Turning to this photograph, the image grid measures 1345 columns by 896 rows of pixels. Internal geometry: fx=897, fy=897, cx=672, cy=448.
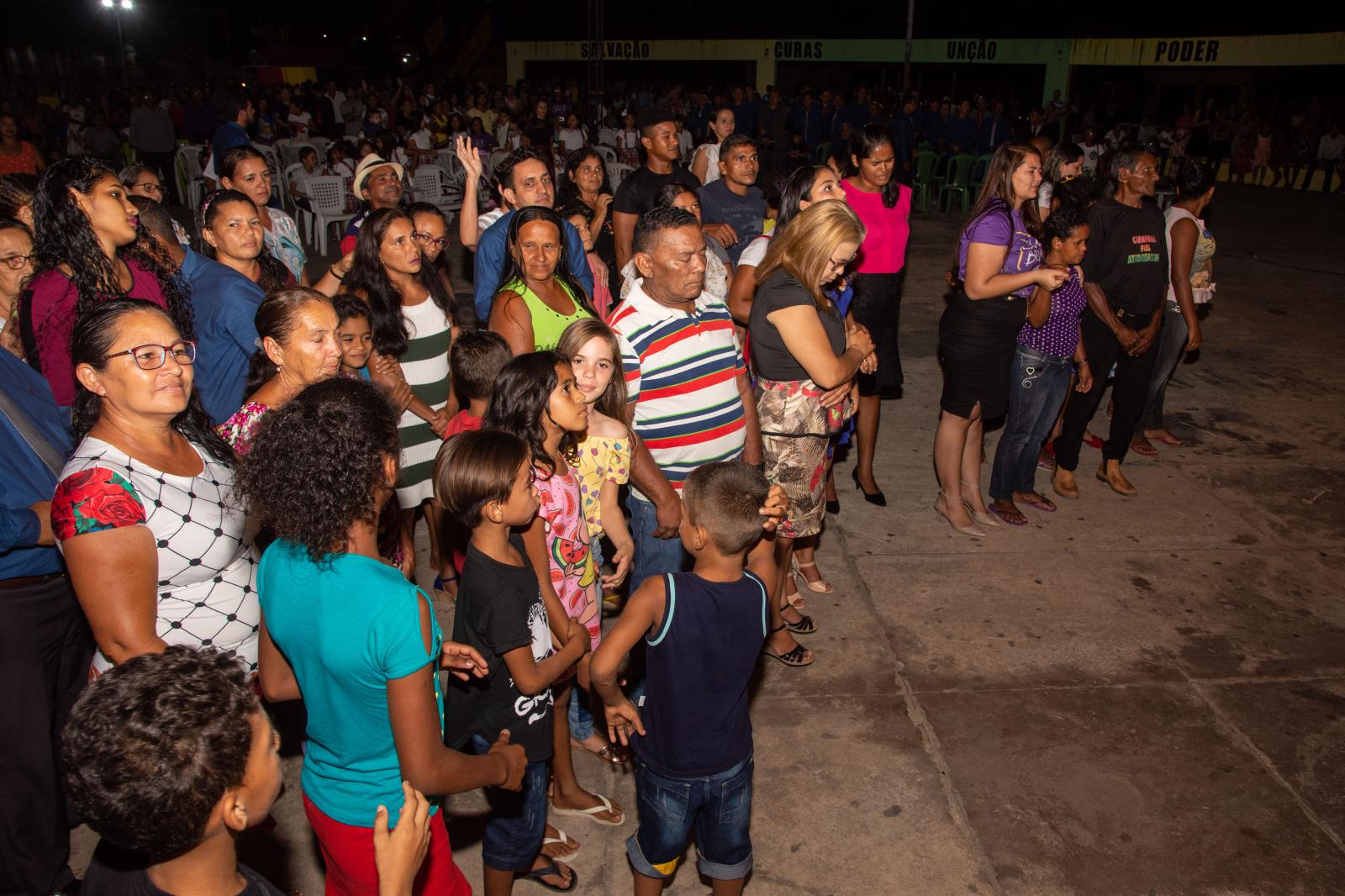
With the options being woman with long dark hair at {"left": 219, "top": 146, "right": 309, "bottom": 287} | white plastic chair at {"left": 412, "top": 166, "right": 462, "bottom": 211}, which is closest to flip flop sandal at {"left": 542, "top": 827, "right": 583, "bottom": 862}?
woman with long dark hair at {"left": 219, "top": 146, "right": 309, "bottom": 287}

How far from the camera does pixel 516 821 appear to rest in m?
2.51

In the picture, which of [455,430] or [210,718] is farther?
[455,430]

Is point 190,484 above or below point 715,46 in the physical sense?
below

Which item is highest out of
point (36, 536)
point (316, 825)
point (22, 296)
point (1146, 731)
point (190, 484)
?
point (22, 296)

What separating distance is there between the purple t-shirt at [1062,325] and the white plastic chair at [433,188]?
8422mm

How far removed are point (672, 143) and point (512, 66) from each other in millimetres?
29180

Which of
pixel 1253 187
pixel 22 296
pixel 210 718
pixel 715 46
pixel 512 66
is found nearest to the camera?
pixel 210 718

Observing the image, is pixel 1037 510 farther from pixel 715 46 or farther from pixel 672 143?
pixel 715 46

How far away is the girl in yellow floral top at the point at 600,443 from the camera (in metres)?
2.96

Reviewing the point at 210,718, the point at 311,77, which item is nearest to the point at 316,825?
the point at 210,718

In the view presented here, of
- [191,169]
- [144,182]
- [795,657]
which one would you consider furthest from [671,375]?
[191,169]

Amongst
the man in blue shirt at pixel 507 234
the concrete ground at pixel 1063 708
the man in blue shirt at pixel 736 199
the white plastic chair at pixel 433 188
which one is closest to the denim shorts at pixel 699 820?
the concrete ground at pixel 1063 708

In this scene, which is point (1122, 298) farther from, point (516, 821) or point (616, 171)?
point (616, 171)

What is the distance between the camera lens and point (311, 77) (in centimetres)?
3316
